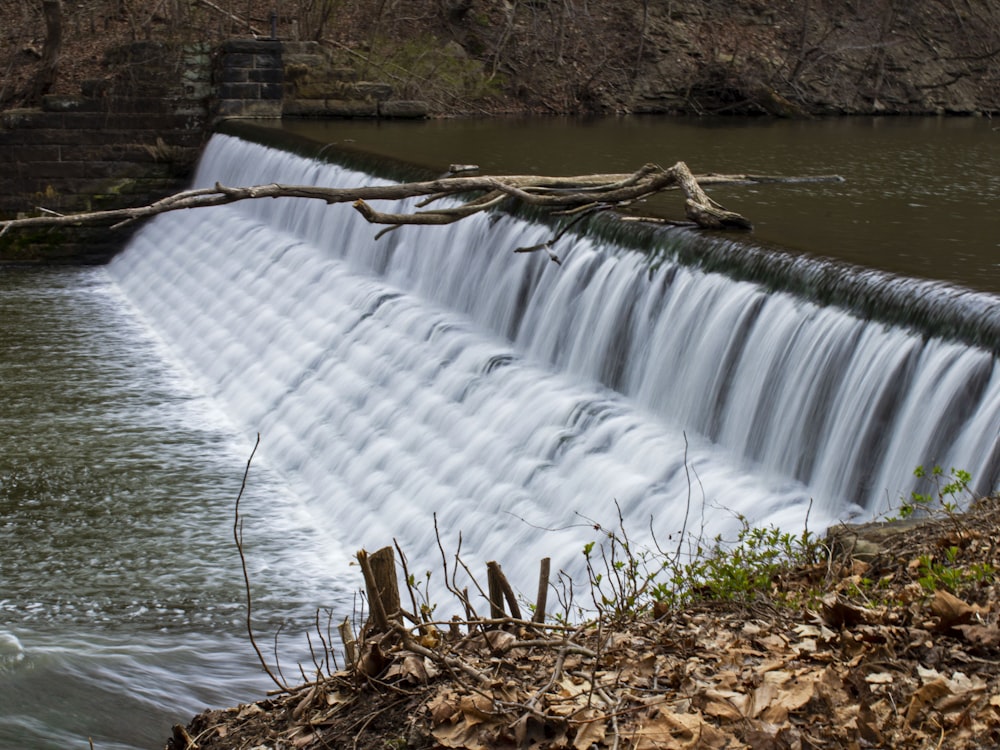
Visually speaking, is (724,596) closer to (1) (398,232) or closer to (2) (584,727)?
(2) (584,727)

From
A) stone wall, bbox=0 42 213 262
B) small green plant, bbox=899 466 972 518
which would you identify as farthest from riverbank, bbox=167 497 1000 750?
stone wall, bbox=0 42 213 262

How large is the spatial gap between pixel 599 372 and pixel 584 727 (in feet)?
14.9

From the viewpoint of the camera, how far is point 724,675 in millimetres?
3762


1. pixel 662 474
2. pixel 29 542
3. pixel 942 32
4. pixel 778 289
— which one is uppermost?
pixel 942 32

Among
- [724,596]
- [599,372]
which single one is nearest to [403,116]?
[599,372]

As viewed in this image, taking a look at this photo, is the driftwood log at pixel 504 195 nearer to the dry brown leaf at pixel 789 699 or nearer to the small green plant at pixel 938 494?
the small green plant at pixel 938 494

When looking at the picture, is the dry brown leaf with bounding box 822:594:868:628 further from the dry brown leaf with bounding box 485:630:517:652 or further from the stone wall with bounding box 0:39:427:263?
the stone wall with bounding box 0:39:427:263

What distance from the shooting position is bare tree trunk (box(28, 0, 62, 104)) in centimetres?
1791

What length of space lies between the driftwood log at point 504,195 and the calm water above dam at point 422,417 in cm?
33

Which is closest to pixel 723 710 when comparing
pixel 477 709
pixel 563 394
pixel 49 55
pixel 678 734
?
pixel 678 734

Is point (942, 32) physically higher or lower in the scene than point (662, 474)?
higher

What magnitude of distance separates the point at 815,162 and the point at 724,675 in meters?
10.8

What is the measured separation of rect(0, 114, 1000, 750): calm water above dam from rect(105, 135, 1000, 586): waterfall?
0.02 meters

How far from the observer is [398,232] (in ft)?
36.6
